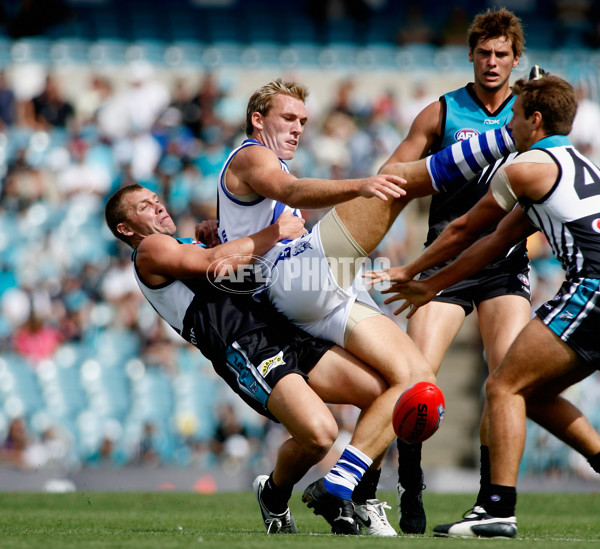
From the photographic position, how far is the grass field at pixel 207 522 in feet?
14.4

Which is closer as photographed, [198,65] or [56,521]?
[56,521]

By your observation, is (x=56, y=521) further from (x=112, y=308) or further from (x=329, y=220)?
(x=112, y=308)

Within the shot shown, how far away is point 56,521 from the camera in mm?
6344

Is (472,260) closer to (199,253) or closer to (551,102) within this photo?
(551,102)

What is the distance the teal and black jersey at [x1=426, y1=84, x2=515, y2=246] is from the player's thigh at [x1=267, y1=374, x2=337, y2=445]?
4.74 feet

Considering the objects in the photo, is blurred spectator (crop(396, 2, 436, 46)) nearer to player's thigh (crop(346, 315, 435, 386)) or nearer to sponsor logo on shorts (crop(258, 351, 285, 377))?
player's thigh (crop(346, 315, 435, 386))

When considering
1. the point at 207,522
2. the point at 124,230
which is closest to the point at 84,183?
the point at 124,230

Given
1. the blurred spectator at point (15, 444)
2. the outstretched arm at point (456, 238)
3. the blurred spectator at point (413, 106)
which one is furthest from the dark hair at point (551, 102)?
the blurred spectator at point (413, 106)

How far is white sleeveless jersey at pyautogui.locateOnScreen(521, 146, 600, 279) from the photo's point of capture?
Result: 4.74 metres

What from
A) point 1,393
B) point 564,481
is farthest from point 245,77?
point 564,481

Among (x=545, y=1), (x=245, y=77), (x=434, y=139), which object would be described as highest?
(x=545, y=1)

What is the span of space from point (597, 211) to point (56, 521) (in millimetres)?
3943

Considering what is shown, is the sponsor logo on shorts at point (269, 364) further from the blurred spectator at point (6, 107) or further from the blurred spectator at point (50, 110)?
the blurred spectator at point (6, 107)

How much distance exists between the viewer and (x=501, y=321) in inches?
229
